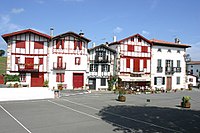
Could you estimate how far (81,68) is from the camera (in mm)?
34438

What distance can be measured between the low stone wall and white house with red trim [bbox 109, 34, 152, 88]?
14.7 meters

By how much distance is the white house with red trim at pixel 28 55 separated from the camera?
102 feet

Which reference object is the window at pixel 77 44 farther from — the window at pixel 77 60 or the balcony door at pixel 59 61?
the balcony door at pixel 59 61

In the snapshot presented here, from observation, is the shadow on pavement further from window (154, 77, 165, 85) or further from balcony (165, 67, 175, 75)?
balcony (165, 67, 175, 75)

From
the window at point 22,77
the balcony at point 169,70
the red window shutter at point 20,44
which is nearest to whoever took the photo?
the red window shutter at point 20,44

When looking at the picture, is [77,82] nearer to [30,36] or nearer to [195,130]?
[30,36]

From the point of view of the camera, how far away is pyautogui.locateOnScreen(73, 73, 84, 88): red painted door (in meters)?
34.2

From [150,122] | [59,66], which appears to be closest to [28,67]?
[59,66]

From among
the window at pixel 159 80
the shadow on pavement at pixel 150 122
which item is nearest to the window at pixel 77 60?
the window at pixel 159 80

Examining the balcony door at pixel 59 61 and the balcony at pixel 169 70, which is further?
the balcony at pixel 169 70

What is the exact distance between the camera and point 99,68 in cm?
3556

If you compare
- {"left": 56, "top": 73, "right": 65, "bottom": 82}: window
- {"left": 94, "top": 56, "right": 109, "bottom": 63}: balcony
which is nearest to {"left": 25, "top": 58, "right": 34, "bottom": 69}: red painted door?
{"left": 56, "top": 73, "right": 65, "bottom": 82}: window

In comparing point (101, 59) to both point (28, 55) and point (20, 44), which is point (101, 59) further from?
point (20, 44)

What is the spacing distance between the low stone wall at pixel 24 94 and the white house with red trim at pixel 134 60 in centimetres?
1473
